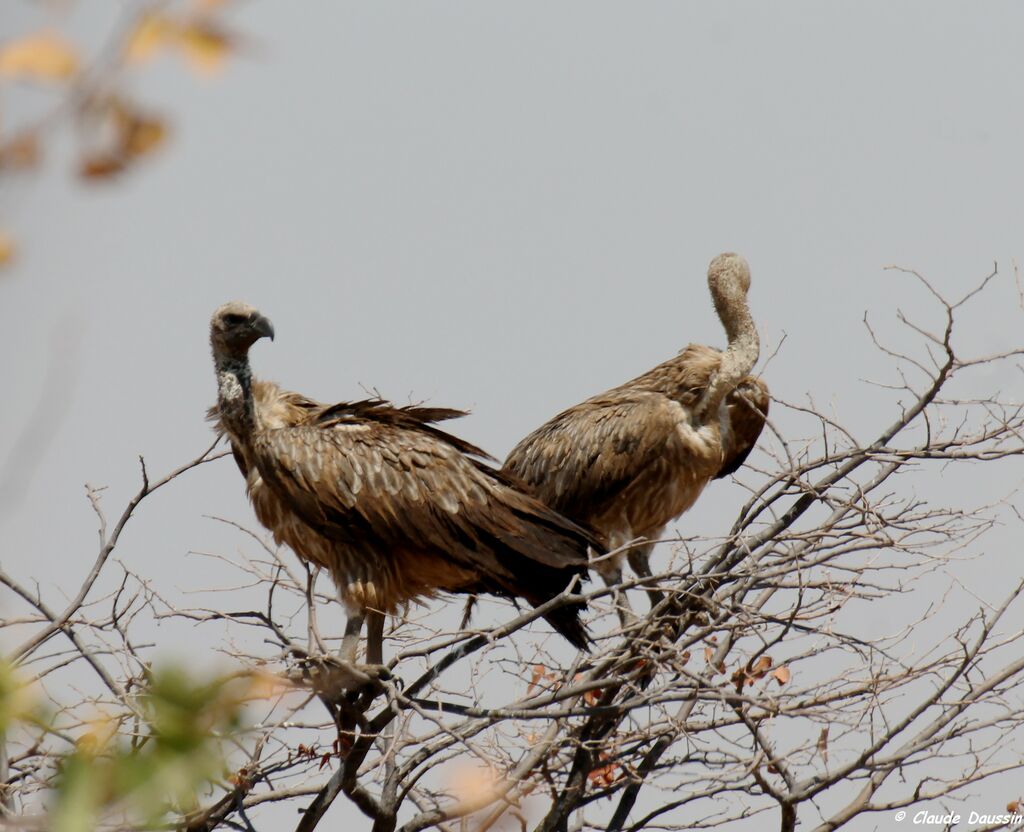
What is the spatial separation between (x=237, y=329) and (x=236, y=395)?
30cm

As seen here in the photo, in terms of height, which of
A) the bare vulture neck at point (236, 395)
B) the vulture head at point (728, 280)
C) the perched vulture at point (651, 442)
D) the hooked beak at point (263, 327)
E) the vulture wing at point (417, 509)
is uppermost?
the vulture head at point (728, 280)

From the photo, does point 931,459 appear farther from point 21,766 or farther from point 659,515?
point 21,766

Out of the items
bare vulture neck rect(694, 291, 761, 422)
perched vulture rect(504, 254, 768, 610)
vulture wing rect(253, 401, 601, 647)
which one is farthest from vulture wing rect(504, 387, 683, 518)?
vulture wing rect(253, 401, 601, 647)

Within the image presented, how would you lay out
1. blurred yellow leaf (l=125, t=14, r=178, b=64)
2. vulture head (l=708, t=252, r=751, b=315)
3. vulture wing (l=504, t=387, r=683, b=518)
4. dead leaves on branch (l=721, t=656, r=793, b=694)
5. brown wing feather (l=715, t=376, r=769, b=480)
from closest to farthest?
1. blurred yellow leaf (l=125, t=14, r=178, b=64)
2. dead leaves on branch (l=721, t=656, r=793, b=694)
3. vulture wing (l=504, t=387, r=683, b=518)
4. brown wing feather (l=715, t=376, r=769, b=480)
5. vulture head (l=708, t=252, r=751, b=315)

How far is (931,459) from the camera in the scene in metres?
6.36

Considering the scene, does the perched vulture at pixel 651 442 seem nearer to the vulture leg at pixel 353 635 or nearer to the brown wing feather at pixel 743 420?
the brown wing feather at pixel 743 420

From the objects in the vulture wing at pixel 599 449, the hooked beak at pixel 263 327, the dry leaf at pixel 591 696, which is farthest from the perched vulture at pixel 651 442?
the hooked beak at pixel 263 327

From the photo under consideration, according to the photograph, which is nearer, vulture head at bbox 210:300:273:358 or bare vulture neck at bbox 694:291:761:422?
vulture head at bbox 210:300:273:358

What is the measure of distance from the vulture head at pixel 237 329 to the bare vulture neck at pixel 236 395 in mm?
41

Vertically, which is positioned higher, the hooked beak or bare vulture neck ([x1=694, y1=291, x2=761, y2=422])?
bare vulture neck ([x1=694, y1=291, x2=761, y2=422])

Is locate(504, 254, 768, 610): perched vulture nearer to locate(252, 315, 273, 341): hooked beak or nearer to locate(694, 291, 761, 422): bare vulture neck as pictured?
locate(694, 291, 761, 422): bare vulture neck

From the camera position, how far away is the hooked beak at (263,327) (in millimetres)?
6965

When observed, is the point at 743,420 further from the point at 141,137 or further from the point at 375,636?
the point at 141,137

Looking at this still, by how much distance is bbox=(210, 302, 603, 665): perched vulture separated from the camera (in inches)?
271
